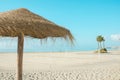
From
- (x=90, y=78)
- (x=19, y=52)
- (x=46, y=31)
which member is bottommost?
(x=90, y=78)

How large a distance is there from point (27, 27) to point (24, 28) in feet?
0.24

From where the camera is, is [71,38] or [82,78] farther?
[82,78]

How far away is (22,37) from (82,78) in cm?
559

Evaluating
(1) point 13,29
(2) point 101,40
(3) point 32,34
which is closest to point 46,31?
(3) point 32,34

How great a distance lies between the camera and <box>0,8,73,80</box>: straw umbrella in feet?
16.3

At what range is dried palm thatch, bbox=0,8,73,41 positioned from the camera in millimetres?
4960

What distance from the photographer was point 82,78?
1075cm

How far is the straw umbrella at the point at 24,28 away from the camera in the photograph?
16.3 feet

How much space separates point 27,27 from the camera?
16.8ft

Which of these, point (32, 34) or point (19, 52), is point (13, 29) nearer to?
point (32, 34)

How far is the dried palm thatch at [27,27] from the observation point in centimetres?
496

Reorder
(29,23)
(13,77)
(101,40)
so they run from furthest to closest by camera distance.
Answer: (101,40) → (13,77) → (29,23)

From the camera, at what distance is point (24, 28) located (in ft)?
16.7

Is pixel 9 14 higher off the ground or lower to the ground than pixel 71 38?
higher
